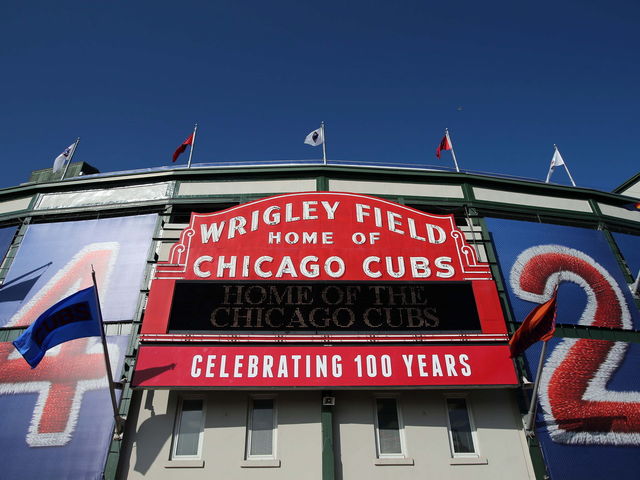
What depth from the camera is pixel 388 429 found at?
38.7 ft

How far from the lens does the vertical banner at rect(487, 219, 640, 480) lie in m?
11.6

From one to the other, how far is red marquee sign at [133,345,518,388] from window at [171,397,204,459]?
122cm

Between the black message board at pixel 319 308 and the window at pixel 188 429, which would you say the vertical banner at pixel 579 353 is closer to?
the black message board at pixel 319 308

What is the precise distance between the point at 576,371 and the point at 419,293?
16.4ft

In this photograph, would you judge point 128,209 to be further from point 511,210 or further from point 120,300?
point 511,210

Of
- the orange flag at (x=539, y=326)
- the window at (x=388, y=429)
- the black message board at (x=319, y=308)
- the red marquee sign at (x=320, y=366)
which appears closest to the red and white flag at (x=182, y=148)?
the black message board at (x=319, y=308)

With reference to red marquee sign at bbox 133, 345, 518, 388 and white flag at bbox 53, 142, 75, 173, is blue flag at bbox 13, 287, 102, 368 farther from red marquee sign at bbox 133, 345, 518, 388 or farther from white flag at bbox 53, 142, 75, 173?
white flag at bbox 53, 142, 75, 173

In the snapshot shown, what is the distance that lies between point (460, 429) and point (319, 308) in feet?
15.9

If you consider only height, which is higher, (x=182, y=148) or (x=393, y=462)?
(x=182, y=148)

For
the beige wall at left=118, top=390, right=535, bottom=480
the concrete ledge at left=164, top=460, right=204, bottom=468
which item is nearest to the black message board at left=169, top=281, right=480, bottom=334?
the beige wall at left=118, top=390, right=535, bottom=480

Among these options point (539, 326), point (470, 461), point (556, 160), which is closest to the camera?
point (539, 326)

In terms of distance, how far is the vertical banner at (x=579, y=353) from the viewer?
11570 mm

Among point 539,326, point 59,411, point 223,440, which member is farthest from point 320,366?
point 59,411

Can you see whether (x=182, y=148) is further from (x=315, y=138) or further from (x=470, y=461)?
(x=470, y=461)
